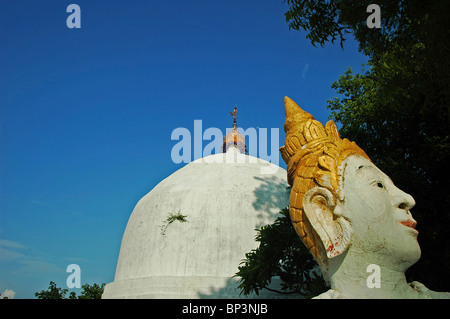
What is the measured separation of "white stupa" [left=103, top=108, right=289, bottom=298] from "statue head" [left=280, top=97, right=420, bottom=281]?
780cm

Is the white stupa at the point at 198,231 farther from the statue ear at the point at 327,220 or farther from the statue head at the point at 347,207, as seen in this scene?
the statue ear at the point at 327,220

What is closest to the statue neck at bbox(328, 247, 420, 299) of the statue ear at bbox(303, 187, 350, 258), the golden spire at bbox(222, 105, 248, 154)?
the statue ear at bbox(303, 187, 350, 258)

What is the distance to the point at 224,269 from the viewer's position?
11.1m

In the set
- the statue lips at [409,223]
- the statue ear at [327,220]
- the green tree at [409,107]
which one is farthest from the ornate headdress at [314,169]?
the green tree at [409,107]

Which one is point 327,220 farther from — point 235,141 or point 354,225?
point 235,141

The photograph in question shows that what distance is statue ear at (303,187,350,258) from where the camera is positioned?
10.8 feet

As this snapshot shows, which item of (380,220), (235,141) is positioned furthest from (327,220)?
(235,141)

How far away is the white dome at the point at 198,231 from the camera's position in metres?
11.1

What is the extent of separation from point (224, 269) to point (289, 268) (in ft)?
10.2

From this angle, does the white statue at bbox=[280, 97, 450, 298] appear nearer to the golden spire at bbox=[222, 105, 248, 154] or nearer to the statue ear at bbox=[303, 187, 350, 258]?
the statue ear at bbox=[303, 187, 350, 258]

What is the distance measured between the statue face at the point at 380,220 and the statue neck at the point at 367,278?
0.23 feet
